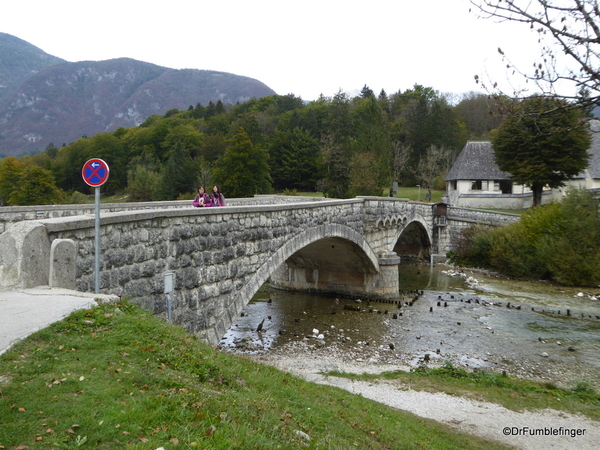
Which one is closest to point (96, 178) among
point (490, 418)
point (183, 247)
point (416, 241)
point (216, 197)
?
point (183, 247)

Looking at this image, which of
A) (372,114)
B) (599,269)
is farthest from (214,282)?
(372,114)

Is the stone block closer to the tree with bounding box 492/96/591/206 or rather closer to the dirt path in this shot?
the dirt path

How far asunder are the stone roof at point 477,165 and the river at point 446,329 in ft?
84.3

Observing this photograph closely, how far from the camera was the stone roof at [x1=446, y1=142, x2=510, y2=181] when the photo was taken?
49.3m

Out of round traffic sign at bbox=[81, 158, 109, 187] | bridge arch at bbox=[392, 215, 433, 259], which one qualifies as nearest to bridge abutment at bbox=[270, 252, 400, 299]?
bridge arch at bbox=[392, 215, 433, 259]

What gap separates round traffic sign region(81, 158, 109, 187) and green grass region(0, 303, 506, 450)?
1.83 metres

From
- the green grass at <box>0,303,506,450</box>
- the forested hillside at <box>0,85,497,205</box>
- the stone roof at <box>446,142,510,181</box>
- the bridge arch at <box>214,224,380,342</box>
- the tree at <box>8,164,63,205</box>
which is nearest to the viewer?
the green grass at <box>0,303,506,450</box>

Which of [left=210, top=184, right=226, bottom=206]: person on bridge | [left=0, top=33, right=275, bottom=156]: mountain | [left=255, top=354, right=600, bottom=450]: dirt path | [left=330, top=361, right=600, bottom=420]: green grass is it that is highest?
[left=0, top=33, right=275, bottom=156]: mountain

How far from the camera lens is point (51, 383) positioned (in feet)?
12.7

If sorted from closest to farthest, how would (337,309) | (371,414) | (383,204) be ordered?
1. (371,414)
2. (337,309)
3. (383,204)

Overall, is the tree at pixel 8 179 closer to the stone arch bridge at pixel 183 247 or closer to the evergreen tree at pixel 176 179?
the evergreen tree at pixel 176 179

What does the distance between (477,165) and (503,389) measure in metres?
43.1

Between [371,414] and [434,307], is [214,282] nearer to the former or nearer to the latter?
[371,414]

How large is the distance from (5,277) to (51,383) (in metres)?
2.59
